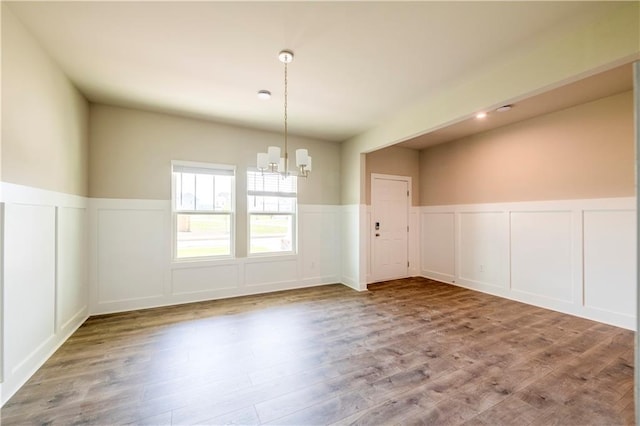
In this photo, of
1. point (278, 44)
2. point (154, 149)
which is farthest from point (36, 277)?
point (278, 44)

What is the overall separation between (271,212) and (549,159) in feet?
14.2

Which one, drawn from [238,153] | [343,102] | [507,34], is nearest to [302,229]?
[238,153]

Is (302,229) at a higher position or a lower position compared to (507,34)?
lower

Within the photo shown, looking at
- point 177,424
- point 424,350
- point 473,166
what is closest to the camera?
point 177,424

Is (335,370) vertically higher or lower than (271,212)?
lower

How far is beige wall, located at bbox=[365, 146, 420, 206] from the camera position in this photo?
535 cm

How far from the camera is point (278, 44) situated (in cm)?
231

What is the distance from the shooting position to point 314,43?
7.53 ft

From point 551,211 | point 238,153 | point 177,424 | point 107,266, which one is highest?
point 238,153

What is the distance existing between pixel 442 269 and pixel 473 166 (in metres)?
2.08

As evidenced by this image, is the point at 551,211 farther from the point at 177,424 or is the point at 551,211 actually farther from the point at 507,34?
the point at 177,424

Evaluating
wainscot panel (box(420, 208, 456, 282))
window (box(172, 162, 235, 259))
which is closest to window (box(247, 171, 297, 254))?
window (box(172, 162, 235, 259))

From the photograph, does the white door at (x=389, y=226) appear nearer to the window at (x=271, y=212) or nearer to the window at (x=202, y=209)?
the window at (x=271, y=212)

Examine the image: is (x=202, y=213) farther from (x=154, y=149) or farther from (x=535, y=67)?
(x=535, y=67)
